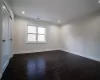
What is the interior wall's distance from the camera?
138 inches

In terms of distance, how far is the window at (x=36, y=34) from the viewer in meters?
5.19

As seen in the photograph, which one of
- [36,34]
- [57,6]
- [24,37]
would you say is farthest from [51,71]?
[36,34]

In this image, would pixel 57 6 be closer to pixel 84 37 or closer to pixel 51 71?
pixel 84 37

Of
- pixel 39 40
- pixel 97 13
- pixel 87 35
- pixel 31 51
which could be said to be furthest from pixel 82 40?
pixel 31 51

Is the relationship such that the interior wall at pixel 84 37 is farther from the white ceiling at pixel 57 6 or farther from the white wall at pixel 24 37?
the white wall at pixel 24 37

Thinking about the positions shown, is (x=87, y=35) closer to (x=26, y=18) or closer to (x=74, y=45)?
(x=74, y=45)

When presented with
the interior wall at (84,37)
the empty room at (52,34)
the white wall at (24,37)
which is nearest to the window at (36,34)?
the empty room at (52,34)

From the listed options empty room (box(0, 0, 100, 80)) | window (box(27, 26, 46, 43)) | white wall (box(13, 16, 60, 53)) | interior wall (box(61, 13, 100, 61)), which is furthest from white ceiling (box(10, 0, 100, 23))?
window (box(27, 26, 46, 43))

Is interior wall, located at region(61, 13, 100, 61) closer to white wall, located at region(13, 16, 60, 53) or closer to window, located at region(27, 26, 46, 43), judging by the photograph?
white wall, located at region(13, 16, 60, 53)

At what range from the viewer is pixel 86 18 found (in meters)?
4.07

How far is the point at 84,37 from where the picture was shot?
4.18 metres

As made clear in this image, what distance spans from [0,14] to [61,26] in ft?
18.0

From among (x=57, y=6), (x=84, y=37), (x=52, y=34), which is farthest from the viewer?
(x=52, y=34)

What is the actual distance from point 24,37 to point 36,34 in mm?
1048
